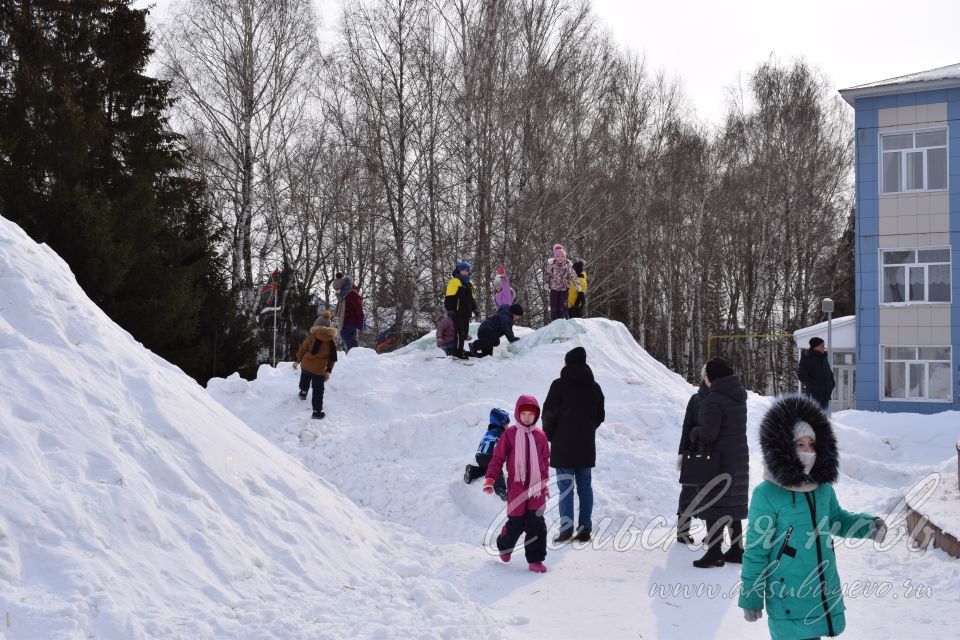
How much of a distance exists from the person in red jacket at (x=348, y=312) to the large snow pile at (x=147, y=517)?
8.42 m

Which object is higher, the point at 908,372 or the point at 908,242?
the point at 908,242

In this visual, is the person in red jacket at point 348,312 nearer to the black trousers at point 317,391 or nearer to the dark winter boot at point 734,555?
the black trousers at point 317,391

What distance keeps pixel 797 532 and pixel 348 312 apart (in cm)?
1296

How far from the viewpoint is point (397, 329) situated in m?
25.3

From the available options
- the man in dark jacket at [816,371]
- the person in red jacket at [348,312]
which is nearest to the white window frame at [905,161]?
the man in dark jacket at [816,371]

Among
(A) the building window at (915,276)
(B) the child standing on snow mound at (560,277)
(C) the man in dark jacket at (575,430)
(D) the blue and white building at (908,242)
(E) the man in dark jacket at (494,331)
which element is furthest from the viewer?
(A) the building window at (915,276)

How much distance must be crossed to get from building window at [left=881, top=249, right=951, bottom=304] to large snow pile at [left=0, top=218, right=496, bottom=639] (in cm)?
2017

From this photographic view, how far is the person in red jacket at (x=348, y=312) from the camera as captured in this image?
16.0 m

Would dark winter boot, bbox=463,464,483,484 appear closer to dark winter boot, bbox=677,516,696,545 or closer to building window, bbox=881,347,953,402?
dark winter boot, bbox=677,516,696,545

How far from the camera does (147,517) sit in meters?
5.13

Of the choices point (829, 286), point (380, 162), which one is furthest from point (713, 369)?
point (829, 286)

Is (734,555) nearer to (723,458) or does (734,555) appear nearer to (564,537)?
(723,458)

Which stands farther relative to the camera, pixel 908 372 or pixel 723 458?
pixel 908 372

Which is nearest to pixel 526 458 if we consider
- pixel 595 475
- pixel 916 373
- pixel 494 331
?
pixel 595 475
